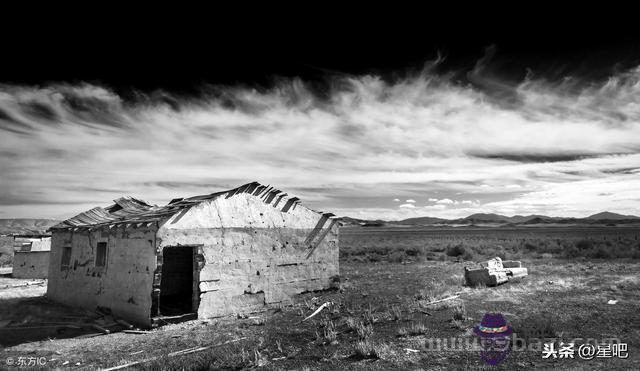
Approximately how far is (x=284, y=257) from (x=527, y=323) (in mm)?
7926

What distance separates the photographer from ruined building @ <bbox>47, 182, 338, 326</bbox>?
11.5 meters

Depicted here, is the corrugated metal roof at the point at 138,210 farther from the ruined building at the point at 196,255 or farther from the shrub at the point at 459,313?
the shrub at the point at 459,313

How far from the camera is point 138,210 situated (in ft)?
49.3

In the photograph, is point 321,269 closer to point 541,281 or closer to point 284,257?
point 284,257

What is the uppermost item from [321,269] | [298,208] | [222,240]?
[298,208]

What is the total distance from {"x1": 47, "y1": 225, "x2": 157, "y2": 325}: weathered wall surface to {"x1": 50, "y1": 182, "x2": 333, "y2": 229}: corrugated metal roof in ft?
1.36

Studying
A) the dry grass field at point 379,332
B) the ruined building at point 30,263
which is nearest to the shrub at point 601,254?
the dry grass field at point 379,332

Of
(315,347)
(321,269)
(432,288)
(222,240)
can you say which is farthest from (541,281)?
(222,240)

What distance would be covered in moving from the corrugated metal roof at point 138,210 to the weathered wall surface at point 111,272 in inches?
16.4

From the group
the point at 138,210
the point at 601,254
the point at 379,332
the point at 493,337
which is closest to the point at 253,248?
the point at 138,210

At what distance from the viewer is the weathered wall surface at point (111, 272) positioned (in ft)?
36.9

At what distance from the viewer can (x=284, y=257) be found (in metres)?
14.1

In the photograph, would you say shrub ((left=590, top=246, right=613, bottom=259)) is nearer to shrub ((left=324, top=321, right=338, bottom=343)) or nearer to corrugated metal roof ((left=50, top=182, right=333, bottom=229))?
corrugated metal roof ((left=50, top=182, right=333, bottom=229))

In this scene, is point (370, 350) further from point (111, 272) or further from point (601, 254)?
point (601, 254)
